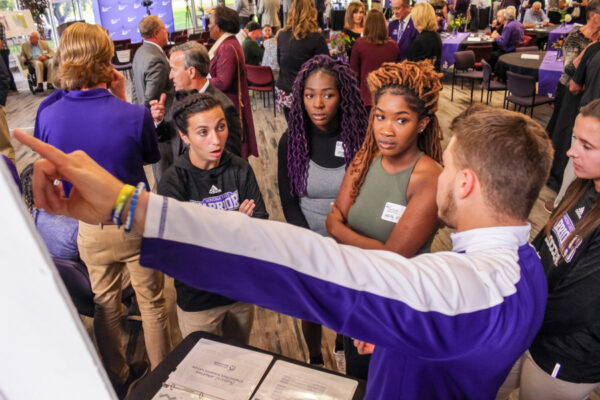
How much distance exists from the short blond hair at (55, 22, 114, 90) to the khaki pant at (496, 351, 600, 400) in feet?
6.55

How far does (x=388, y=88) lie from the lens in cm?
165

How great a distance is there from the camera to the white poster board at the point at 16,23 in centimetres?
771

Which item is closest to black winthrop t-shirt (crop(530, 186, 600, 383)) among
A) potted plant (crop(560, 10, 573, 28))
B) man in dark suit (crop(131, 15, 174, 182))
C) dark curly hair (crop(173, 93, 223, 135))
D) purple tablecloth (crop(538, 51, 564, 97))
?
dark curly hair (crop(173, 93, 223, 135))

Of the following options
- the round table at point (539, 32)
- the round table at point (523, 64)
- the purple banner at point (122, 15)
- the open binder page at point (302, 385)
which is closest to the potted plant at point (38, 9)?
the purple banner at point (122, 15)

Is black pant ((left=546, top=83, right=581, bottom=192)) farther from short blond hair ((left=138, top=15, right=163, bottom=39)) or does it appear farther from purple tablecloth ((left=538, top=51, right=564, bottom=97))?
short blond hair ((left=138, top=15, right=163, bottom=39))

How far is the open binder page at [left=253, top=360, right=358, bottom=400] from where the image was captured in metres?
1.17

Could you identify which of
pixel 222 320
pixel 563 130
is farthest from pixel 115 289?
pixel 563 130

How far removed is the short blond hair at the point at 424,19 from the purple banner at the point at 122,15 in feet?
32.7

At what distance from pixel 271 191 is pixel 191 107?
2550 millimetres

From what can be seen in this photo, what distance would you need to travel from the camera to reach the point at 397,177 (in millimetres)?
1608

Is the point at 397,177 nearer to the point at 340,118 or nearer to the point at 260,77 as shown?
the point at 340,118

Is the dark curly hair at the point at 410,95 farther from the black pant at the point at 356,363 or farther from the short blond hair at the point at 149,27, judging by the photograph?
the short blond hair at the point at 149,27

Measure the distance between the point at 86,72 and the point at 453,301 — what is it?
5.84 feet

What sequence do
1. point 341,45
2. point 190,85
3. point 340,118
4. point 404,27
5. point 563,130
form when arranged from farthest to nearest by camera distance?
point 341,45 < point 404,27 < point 563,130 < point 190,85 < point 340,118
